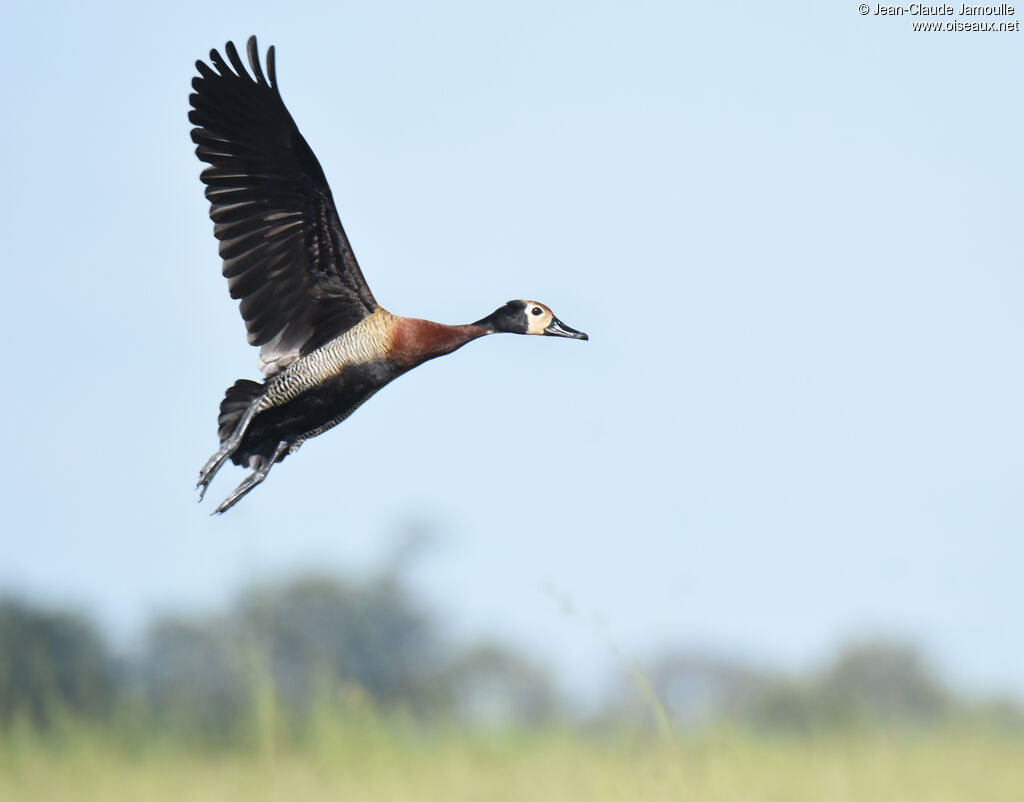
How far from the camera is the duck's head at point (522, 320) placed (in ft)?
23.0

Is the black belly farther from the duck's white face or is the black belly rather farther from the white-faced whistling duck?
the duck's white face

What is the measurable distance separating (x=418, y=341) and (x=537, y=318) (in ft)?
2.66

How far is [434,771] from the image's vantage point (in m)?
11.3

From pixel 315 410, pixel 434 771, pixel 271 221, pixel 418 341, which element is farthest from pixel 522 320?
pixel 434 771

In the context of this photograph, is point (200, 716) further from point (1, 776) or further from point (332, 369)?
point (332, 369)

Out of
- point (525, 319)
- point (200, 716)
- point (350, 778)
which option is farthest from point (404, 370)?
point (200, 716)

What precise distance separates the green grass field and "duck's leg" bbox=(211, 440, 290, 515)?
13.3ft

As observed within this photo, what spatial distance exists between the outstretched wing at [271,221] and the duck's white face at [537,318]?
2.55 ft

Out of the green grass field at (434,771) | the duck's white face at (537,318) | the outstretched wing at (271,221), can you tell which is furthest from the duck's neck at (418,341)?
the green grass field at (434,771)

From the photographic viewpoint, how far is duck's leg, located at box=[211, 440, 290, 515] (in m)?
6.53

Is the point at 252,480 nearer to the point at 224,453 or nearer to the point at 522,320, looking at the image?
the point at 224,453

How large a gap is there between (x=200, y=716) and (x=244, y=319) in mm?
5380

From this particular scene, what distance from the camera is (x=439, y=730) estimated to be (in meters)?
11.3

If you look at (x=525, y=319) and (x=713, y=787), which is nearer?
(x=525, y=319)
